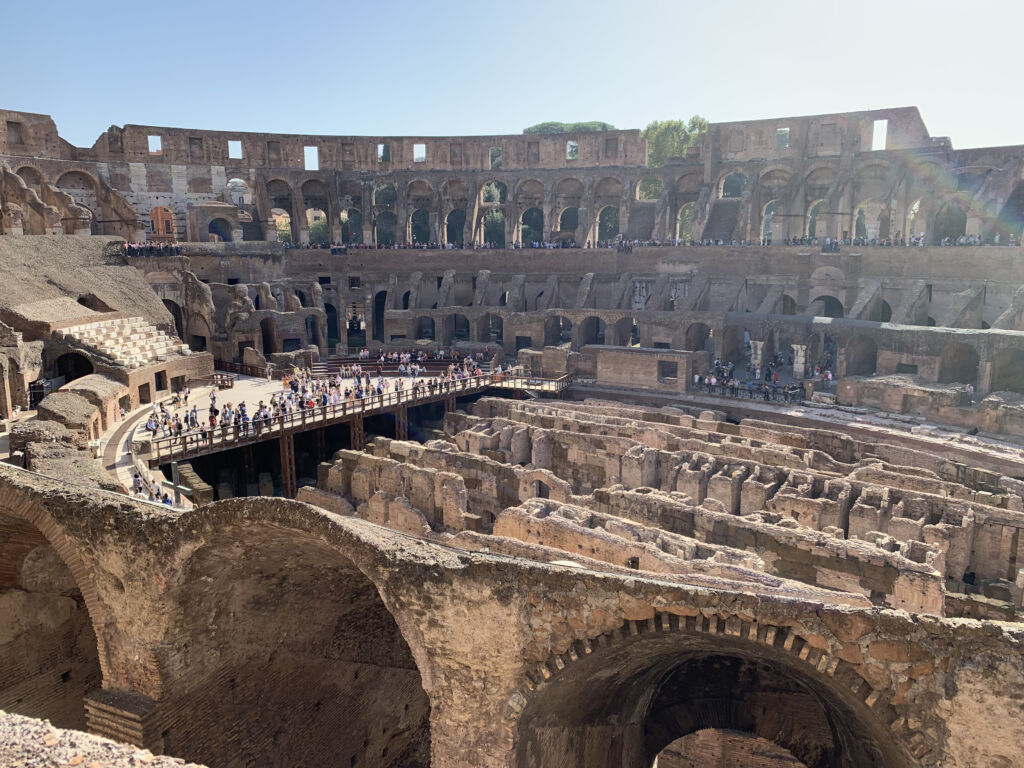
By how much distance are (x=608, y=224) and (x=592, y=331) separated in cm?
1551

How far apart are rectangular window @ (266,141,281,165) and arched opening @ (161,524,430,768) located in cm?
3670

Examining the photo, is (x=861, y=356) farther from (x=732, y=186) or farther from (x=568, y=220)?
(x=568, y=220)

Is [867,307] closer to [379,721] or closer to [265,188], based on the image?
[379,721]

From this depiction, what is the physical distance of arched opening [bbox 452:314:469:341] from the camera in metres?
39.0

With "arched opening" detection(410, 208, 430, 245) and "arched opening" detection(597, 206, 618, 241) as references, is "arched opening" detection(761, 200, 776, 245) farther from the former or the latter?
"arched opening" detection(410, 208, 430, 245)

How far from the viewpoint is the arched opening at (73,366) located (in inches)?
1008

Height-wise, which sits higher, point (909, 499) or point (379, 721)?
point (909, 499)

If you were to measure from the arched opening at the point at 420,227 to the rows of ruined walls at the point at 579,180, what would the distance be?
24cm

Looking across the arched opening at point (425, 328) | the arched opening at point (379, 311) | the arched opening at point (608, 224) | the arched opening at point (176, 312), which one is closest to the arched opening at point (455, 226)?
the arched opening at point (379, 311)

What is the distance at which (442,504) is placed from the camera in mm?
18469

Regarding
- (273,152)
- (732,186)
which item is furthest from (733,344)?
(273,152)

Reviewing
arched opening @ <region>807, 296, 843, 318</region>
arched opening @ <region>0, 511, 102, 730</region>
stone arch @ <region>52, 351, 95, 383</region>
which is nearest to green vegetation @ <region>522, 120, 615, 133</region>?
arched opening @ <region>807, 296, 843, 318</region>

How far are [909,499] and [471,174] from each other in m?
32.9

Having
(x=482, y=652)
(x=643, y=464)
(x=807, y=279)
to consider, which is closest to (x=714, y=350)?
(x=807, y=279)
